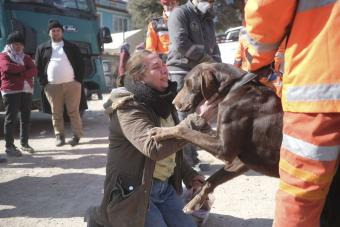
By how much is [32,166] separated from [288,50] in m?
4.74

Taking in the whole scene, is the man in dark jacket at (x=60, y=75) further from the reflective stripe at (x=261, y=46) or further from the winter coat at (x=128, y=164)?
the reflective stripe at (x=261, y=46)

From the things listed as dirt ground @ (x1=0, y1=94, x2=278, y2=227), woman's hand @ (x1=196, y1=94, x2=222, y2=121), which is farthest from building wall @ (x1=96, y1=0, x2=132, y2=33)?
woman's hand @ (x1=196, y1=94, x2=222, y2=121)

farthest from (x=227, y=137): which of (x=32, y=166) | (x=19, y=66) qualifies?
(x=19, y=66)

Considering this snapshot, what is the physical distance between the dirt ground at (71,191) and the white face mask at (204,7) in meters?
1.85

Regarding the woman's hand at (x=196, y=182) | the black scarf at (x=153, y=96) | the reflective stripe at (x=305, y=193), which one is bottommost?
the woman's hand at (x=196, y=182)

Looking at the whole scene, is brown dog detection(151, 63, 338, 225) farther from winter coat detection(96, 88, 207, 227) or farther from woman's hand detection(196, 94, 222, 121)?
winter coat detection(96, 88, 207, 227)

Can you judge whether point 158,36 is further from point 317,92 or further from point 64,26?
point 317,92

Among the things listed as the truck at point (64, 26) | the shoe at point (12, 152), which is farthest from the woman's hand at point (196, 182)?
the truck at point (64, 26)

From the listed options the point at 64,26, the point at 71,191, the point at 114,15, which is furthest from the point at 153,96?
the point at 114,15

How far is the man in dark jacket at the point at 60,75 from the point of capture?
22.8ft

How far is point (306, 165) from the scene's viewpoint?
1877mm

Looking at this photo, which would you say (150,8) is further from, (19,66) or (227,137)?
(227,137)

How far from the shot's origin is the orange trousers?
184 centimetres

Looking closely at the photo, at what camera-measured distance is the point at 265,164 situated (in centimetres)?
231
